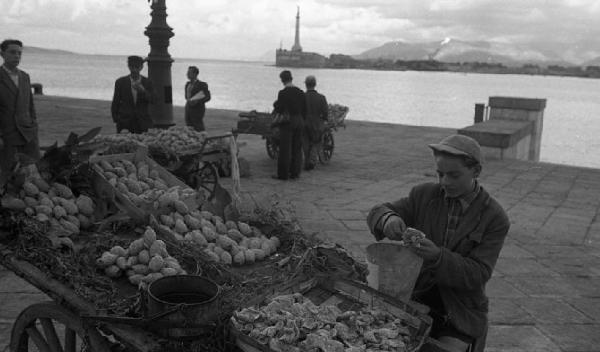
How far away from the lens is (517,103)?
47.5 ft

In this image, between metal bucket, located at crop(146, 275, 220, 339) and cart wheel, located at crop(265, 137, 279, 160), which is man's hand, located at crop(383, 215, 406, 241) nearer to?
metal bucket, located at crop(146, 275, 220, 339)

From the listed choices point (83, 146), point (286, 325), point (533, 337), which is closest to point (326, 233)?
point (533, 337)

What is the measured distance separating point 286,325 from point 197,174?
442cm

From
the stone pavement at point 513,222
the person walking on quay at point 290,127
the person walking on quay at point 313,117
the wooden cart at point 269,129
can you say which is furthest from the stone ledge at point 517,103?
the person walking on quay at point 290,127

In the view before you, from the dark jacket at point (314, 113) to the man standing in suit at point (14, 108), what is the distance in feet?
14.7

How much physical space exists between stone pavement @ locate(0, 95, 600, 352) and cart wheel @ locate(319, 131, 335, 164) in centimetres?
17

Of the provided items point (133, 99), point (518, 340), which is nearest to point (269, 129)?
point (133, 99)

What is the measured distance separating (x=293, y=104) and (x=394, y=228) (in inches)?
238

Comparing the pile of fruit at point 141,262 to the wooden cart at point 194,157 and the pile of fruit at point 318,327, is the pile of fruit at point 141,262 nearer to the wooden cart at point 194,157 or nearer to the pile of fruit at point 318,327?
the pile of fruit at point 318,327

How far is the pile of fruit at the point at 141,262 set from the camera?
99.3 inches

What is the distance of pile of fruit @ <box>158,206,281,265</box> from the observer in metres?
2.86

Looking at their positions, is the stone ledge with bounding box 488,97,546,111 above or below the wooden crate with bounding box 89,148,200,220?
above

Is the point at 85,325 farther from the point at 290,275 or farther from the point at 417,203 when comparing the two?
the point at 417,203

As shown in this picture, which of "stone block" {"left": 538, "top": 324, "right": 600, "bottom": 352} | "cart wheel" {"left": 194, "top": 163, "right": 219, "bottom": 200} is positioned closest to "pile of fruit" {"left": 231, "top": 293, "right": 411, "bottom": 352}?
"stone block" {"left": 538, "top": 324, "right": 600, "bottom": 352}
